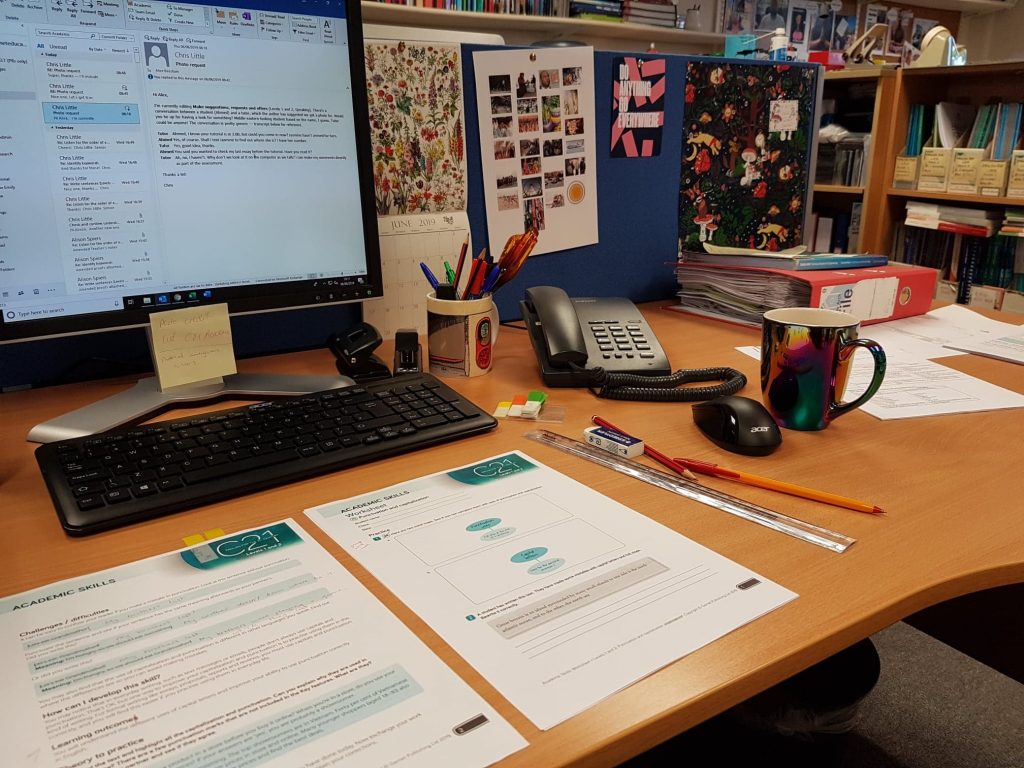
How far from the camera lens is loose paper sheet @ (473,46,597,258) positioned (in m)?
1.16

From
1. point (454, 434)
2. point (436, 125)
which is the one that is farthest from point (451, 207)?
point (454, 434)

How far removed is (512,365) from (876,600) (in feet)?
1.93

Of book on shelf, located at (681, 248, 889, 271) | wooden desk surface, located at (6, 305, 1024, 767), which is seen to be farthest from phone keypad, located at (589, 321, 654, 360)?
book on shelf, located at (681, 248, 889, 271)

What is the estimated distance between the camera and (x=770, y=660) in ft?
1.46

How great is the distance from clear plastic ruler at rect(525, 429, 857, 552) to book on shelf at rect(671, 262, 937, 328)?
56 centimetres

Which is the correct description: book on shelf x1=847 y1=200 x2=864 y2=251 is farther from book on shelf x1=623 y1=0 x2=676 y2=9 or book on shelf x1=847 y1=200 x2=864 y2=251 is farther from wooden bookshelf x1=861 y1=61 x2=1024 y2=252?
book on shelf x1=623 y1=0 x2=676 y2=9

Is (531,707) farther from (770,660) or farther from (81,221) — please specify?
(81,221)

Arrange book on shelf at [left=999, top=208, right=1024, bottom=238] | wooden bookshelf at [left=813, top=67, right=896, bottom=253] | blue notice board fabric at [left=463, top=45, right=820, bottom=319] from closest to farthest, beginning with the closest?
blue notice board fabric at [left=463, top=45, right=820, bottom=319], book on shelf at [left=999, top=208, right=1024, bottom=238], wooden bookshelf at [left=813, top=67, right=896, bottom=253]

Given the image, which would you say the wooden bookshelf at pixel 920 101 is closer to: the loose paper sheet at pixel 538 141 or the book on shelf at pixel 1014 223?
the book on shelf at pixel 1014 223

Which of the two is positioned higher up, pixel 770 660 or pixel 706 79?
pixel 706 79

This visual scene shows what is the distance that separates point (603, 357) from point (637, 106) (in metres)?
0.56

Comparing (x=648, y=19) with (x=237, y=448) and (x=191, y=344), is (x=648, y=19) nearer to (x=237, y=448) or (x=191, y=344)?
(x=191, y=344)

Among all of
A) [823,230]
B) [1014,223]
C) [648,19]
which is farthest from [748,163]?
[648,19]

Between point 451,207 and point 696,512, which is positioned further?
point 451,207
